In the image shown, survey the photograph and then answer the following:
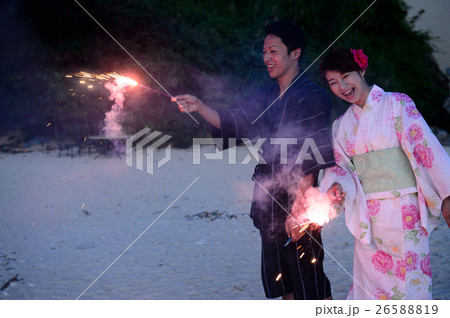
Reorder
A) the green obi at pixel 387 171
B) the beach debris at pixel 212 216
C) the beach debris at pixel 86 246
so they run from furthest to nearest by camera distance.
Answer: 1. the beach debris at pixel 212 216
2. the beach debris at pixel 86 246
3. the green obi at pixel 387 171

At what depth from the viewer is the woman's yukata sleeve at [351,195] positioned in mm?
2260

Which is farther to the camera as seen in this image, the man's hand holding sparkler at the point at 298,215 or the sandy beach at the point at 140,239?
the sandy beach at the point at 140,239

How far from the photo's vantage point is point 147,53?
12.2 metres

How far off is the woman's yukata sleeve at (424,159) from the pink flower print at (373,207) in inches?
8.4

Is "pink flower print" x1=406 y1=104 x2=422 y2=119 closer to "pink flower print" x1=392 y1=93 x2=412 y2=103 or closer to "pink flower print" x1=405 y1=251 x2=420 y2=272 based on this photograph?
"pink flower print" x1=392 y1=93 x2=412 y2=103

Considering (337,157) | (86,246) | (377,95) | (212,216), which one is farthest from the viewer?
(212,216)

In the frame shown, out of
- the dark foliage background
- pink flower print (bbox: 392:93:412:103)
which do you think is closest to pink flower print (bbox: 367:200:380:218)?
pink flower print (bbox: 392:93:412:103)

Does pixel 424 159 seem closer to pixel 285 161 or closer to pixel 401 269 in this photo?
pixel 401 269

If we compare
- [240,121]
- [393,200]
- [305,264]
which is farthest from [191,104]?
[393,200]

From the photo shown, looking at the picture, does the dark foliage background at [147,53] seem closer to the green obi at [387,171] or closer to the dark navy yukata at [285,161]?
the dark navy yukata at [285,161]

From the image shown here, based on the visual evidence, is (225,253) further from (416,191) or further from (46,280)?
(416,191)

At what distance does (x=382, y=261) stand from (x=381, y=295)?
193mm

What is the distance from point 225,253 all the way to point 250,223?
51.2 inches

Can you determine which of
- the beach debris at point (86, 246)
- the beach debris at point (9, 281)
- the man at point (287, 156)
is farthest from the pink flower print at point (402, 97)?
the beach debris at point (86, 246)
